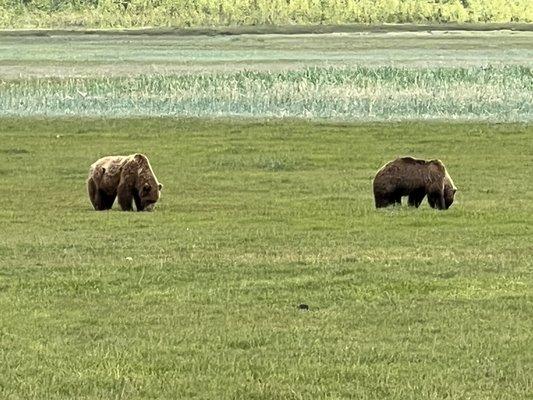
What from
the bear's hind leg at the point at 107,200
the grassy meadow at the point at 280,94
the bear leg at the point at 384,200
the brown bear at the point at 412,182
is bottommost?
the grassy meadow at the point at 280,94

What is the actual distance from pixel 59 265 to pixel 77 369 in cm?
587

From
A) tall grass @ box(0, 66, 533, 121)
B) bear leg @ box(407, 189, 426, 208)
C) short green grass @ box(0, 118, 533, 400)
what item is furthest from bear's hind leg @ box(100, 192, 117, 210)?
tall grass @ box(0, 66, 533, 121)

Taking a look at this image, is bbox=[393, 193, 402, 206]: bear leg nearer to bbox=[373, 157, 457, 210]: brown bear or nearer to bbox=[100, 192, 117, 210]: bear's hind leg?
bbox=[373, 157, 457, 210]: brown bear

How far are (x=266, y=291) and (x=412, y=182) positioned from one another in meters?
9.13

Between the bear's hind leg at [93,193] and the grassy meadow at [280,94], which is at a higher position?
the bear's hind leg at [93,193]

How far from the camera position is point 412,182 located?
22906mm

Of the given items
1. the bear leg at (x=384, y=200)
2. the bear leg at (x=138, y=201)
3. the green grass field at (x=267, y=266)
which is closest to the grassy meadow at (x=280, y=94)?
the green grass field at (x=267, y=266)

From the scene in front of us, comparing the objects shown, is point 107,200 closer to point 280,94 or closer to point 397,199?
point 397,199

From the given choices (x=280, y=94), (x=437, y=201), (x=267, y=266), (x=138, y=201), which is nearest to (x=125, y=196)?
(x=138, y=201)

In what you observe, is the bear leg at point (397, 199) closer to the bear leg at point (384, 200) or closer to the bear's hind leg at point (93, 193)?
the bear leg at point (384, 200)

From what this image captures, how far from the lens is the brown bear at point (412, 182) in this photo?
2275cm

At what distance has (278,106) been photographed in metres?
51.7

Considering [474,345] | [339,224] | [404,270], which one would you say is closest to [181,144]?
[339,224]

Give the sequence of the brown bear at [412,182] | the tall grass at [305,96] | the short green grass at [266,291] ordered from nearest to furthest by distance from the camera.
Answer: the short green grass at [266,291]
the brown bear at [412,182]
the tall grass at [305,96]
